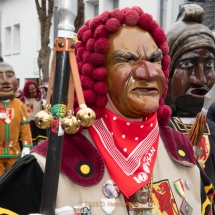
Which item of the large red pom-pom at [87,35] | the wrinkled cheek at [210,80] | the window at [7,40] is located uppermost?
the window at [7,40]

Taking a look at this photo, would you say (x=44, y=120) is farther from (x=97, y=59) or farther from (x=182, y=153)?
(x=182, y=153)

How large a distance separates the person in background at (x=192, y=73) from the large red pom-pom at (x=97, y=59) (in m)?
1.28

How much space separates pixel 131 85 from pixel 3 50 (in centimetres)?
2086

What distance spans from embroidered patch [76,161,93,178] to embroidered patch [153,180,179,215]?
35 centimetres

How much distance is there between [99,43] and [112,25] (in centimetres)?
11

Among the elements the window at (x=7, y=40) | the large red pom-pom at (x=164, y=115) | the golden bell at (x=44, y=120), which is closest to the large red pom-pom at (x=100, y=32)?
the large red pom-pom at (x=164, y=115)

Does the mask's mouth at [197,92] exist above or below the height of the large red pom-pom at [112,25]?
below

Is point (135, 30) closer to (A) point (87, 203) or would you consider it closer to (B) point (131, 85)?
(B) point (131, 85)

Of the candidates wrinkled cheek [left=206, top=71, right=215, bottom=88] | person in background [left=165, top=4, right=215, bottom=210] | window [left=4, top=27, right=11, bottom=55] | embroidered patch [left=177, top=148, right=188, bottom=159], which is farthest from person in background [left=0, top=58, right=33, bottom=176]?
window [left=4, top=27, right=11, bottom=55]

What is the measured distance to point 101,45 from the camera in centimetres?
225

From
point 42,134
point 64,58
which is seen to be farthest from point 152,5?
point 64,58

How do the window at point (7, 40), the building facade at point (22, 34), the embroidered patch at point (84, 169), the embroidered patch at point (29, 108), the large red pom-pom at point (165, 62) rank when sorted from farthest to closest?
the window at point (7, 40)
the building facade at point (22, 34)
the embroidered patch at point (29, 108)
the large red pom-pom at point (165, 62)
the embroidered patch at point (84, 169)

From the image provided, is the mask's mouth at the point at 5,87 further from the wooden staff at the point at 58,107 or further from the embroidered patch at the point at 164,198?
the wooden staff at the point at 58,107

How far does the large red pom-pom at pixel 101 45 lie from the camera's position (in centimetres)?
225
